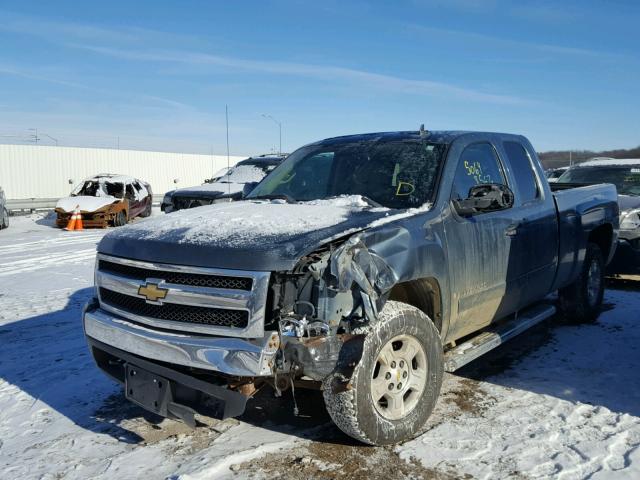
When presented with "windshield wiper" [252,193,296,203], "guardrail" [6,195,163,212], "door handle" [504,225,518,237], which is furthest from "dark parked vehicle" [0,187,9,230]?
"door handle" [504,225,518,237]

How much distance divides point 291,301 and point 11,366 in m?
3.38

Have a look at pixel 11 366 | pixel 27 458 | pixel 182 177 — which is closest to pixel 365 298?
pixel 27 458

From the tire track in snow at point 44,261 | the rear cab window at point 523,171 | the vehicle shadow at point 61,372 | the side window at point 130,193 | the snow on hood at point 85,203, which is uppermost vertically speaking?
the rear cab window at point 523,171

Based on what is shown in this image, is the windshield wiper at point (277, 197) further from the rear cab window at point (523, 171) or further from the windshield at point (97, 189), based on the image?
the windshield at point (97, 189)

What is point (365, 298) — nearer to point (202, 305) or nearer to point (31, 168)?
point (202, 305)

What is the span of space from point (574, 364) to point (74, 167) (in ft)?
89.1

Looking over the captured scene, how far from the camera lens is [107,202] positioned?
1720 cm

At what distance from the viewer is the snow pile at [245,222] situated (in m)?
3.45

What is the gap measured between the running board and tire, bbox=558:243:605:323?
875 mm

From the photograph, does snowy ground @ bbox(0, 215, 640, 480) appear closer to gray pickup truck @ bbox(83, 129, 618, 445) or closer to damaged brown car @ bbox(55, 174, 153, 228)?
gray pickup truck @ bbox(83, 129, 618, 445)

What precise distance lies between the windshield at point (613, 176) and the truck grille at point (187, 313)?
818 cm

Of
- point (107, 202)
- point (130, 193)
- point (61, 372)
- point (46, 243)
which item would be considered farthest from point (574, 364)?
point (130, 193)

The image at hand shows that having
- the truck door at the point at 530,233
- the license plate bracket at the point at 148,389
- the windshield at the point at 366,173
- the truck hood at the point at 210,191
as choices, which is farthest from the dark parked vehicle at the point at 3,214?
the truck door at the point at 530,233

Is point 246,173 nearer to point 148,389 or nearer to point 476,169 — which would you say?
point 476,169
